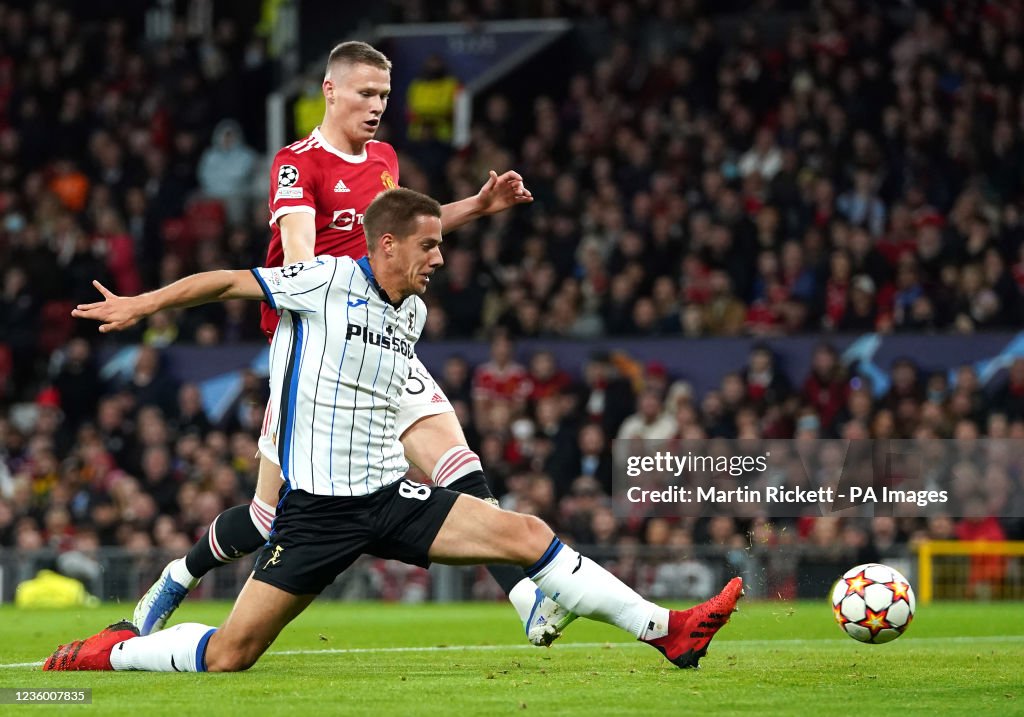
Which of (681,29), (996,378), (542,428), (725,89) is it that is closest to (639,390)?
(542,428)

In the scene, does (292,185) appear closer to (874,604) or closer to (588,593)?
(588,593)

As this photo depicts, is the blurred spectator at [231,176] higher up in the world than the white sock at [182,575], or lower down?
higher up

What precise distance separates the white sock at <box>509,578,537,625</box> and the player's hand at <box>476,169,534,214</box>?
170 centimetres

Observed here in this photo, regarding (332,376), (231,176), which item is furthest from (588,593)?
(231,176)

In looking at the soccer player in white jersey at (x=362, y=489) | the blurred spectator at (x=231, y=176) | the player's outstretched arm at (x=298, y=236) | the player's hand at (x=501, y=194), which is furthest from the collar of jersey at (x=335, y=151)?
the blurred spectator at (x=231, y=176)

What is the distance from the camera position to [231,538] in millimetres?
8414

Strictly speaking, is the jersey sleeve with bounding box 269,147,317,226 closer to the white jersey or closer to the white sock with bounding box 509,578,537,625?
the white jersey

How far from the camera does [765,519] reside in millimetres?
13984

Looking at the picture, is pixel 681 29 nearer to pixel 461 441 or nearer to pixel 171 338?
pixel 171 338

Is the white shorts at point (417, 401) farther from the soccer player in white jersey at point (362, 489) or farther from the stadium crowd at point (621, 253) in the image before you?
the stadium crowd at point (621, 253)

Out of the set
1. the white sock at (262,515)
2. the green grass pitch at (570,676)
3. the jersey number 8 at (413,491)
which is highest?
the jersey number 8 at (413,491)

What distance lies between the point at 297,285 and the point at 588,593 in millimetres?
1667

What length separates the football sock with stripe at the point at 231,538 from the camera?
8312mm

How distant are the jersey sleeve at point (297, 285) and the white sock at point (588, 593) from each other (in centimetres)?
135
